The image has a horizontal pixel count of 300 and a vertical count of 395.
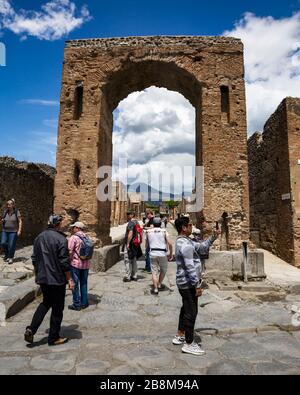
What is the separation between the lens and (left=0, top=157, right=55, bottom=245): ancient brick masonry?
39.0 ft

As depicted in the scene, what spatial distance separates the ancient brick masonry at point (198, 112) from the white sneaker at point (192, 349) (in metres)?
5.39

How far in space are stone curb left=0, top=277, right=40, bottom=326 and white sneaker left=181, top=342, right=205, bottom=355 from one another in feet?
8.73

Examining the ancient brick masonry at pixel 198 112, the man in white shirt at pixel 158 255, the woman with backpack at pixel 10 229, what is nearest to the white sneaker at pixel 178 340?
the man in white shirt at pixel 158 255

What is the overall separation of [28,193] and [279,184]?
1014cm

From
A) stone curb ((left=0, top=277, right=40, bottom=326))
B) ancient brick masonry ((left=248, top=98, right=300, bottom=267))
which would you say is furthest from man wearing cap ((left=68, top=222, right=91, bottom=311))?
ancient brick masonry ((left=248, top=98, right=300, bottom=267))

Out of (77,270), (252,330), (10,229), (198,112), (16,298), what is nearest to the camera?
(252,330)

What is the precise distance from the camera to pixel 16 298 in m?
5.11

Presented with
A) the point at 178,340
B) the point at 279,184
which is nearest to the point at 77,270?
the point at 178,340

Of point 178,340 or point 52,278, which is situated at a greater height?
point 52,278

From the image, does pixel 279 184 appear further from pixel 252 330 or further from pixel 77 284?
pixel 77 284

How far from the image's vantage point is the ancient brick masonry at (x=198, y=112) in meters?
8.88

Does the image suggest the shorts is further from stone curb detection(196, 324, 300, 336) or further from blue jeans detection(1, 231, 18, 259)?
blue jeans detection(1, 231, 18, 259)

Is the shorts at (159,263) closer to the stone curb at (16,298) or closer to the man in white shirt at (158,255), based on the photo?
the man in white shirt at (158,255)

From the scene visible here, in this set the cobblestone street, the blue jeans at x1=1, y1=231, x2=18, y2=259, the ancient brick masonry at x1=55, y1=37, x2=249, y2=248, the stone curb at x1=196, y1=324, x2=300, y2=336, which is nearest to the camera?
the cobblestone street
